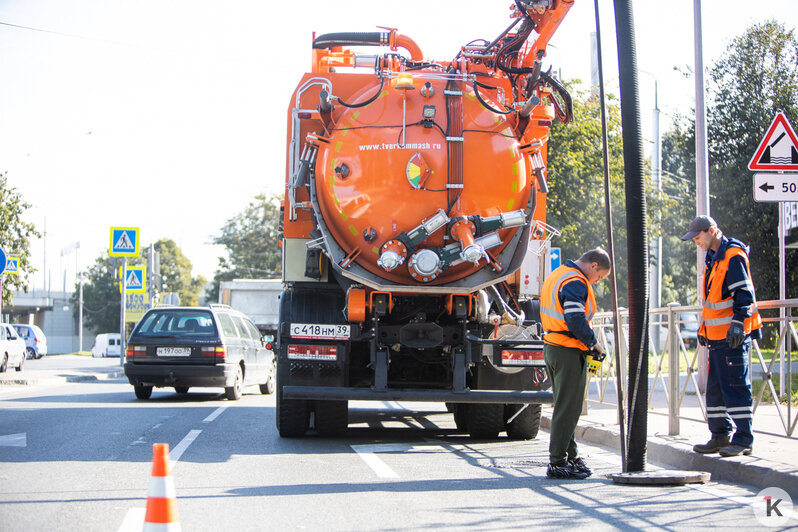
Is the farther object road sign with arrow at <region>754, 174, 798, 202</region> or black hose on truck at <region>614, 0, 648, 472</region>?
road sign with arrow at <region>754, 174, 798, 202</region>

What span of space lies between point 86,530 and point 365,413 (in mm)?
9045

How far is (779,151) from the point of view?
8.70 metres

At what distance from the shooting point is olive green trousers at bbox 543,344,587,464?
7031 mm

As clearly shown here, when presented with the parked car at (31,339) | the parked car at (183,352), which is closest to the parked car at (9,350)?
the parked car at (183,352)

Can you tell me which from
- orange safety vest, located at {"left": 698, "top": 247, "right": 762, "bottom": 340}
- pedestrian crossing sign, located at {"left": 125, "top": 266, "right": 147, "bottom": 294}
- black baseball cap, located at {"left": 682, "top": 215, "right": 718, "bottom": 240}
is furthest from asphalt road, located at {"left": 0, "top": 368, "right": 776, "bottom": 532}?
pedestrian crossing sign, located at {"left": 125, "top": 266, "right": 147, "bottom": 294}

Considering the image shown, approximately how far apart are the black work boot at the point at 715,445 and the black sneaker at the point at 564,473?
3.77ft

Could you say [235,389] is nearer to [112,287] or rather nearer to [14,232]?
[14,232]

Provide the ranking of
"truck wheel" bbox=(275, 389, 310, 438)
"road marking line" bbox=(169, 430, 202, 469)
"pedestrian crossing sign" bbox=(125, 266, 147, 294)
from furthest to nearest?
"pedestrian crossing sign" bbox=(125, 266, 147, 294)
"truck wheel" bbox=(275, 389, 310, 438)
"road marking line" bbox=(169, 430, 202, 469)

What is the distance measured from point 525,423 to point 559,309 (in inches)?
124

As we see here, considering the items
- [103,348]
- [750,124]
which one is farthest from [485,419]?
[103,348]

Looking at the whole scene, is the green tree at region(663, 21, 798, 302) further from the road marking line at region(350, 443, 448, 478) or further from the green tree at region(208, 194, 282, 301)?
the green tree at region(208, 194, 282, 301)

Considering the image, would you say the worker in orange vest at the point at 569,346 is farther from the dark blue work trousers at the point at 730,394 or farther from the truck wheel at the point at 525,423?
the truck wheel at the point at 525,423

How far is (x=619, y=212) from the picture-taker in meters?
26.8

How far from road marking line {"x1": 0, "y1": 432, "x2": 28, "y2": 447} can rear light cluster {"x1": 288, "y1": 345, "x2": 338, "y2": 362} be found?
268cm
